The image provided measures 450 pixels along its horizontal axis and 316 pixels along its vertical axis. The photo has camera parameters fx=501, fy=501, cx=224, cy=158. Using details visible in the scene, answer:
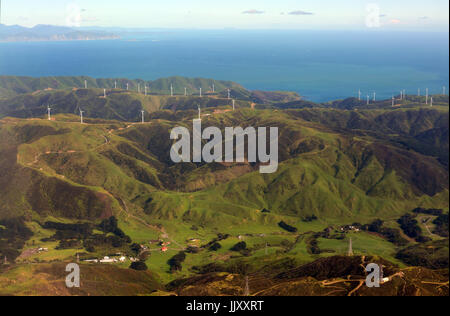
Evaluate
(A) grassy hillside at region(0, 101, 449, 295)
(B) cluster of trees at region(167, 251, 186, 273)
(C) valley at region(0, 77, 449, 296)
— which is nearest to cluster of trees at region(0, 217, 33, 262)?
(C) valley at region(0, 77, 449, 296)

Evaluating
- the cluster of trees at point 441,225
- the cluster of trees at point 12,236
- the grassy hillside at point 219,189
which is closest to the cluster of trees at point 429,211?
the grassy hillside at point 219,189

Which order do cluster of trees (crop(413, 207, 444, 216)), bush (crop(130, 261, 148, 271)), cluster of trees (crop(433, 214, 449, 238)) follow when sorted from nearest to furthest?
bush (crop(130, 261, 148, 271)) → cluster of trees (crop(433, 214, 449, 238)) → cluster of trees (crop(413, 207, 444, 216))

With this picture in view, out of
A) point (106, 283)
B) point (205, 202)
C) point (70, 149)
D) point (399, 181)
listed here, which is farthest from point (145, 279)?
point (399, 181)

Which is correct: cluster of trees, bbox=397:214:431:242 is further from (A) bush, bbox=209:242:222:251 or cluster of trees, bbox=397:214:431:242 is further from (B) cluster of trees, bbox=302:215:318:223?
(A) bush, bbox=209:242:222:251

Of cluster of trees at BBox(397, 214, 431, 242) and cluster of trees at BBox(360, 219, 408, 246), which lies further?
cluster of trees at BBox(397, 214, 431, 242)

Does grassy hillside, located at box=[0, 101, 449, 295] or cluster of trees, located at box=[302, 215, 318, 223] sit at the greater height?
grassy hillside, located at box=[0, 101, 449, 295]

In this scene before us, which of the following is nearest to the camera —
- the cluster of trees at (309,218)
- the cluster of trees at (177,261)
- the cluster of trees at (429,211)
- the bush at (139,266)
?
the bush at (139,266)

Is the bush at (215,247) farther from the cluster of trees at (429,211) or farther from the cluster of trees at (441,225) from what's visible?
the cluster of trees at (429,211)

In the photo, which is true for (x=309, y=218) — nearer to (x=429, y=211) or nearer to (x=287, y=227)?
(x=287, y=227)

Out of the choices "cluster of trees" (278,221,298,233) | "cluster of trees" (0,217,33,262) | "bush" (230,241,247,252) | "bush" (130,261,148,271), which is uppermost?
"cluster of trees" (0,217,33,262)
